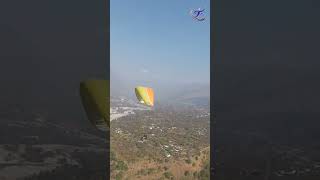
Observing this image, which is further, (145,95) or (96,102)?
(145,95)

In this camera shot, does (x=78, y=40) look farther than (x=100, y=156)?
Yes

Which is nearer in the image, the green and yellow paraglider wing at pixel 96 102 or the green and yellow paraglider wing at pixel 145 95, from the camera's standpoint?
the green and yellow paraglider wing at pixel 96 102

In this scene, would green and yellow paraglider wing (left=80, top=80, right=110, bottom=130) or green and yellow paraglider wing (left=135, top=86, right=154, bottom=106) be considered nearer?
green and yellow paraglider wing (left=80, top=80, right=110, bottom=130)
